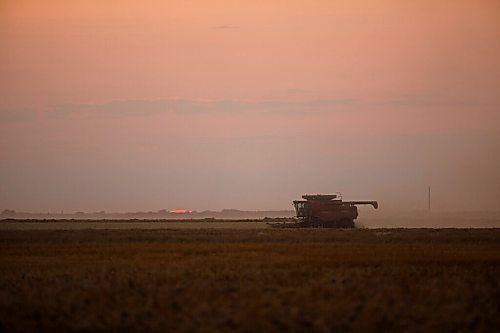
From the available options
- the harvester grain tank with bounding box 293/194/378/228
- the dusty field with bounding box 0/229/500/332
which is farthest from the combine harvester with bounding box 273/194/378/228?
the dusty field with bounding box 0/229/500/332

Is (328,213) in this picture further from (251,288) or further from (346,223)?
(251,288)

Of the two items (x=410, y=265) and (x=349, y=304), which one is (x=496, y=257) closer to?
(x=410, y=265)

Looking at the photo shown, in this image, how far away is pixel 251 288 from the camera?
99.1 ft

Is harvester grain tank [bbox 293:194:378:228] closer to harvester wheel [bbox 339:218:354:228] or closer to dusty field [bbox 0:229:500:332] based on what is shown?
harvester wheel [bbox 339:218:354:228]

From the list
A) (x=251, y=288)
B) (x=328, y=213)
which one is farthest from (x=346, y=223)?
(x=251, y=288)

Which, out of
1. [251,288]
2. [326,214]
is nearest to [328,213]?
[326,214]

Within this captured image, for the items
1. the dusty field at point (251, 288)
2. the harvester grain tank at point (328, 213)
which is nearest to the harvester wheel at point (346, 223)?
the harvester grain tank at point (328, 213)

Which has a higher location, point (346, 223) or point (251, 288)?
point (346, 223)

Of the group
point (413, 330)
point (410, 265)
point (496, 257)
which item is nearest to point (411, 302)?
point (413, 330)

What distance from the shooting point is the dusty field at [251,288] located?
24.6 m

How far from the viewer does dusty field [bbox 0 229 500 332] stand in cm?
2458

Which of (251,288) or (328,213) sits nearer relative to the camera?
(251,288)

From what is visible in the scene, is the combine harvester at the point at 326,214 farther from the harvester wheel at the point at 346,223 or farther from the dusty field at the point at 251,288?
the dusty field at the point at 251,288

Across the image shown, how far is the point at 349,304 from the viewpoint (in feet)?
87.9
